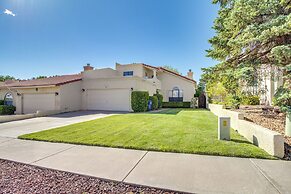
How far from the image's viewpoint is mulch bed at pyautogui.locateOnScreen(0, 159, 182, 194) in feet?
10.1

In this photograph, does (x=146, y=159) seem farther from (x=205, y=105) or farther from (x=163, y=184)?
(x=205, y=105)

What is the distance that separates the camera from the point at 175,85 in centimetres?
2648

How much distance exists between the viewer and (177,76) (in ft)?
86.0

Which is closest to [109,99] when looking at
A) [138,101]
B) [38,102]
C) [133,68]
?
[138,101]

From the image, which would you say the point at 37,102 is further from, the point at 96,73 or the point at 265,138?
the point at 265,138

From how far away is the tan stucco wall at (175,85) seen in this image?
84.4 feet

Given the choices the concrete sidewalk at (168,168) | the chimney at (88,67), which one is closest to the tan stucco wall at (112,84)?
the chimney at (88,67)

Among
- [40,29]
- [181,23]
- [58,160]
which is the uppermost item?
[181,23]

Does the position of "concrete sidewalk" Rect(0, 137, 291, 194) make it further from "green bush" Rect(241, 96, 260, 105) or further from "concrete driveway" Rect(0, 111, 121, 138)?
"green bush" Rect(241, 96, 260, 105)

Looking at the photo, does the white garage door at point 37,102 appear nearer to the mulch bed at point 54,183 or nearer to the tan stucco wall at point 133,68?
the tan stucco wall at point 133,68

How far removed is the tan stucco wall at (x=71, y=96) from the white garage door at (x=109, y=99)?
3.67ft

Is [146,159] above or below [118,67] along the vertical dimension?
below

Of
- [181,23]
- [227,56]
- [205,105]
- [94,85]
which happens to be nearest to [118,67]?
[94,85]

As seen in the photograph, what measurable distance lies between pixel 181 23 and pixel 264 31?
1228 centimetres
